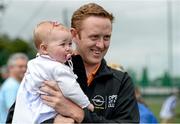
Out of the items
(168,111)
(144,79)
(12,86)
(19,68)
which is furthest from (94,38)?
(144,79)

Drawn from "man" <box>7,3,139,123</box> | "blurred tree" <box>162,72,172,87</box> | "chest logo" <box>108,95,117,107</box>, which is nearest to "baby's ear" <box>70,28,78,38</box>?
"man" <box>7,3,139,123</box>

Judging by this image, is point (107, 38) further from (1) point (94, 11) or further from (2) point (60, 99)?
(2) point (60, 99)

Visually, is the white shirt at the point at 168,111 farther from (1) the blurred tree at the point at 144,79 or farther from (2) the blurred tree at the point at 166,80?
(2) the blurred tree at the point at 166,80

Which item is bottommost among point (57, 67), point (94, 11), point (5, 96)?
point (5, 96)

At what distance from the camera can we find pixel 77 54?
3.86m

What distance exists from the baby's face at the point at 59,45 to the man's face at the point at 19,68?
18.2 ft

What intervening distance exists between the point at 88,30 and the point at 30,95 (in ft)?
1.75

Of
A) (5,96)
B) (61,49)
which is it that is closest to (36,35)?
(61,49)

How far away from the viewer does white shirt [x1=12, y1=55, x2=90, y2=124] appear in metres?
3.57

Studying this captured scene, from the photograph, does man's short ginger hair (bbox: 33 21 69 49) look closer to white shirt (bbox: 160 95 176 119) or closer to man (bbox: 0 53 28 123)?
man (bbox: 0 53 28 123)

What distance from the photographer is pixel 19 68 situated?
9297 mm

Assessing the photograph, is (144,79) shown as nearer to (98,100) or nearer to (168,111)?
(168,111)

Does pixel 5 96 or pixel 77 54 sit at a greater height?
pixel 77 54

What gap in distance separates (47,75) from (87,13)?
0.47 m
